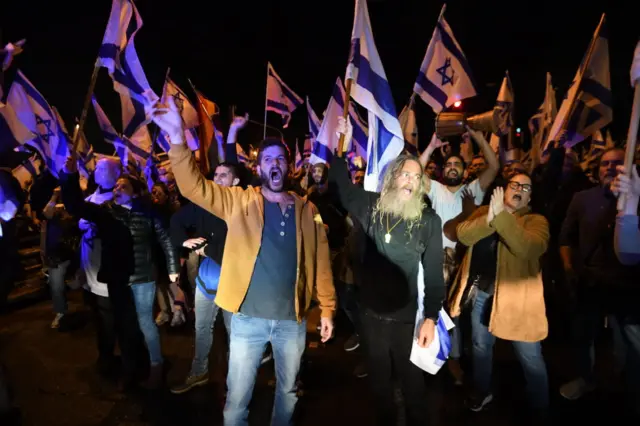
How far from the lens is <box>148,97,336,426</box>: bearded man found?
2713mm

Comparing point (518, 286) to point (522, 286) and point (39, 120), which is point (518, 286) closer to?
point (522, 286)

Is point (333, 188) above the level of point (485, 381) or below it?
above

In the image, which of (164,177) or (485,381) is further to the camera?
(164,177)

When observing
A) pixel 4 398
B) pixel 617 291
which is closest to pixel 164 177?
pixel 4 398

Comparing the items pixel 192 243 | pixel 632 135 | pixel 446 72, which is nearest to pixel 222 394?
pixel 192 243

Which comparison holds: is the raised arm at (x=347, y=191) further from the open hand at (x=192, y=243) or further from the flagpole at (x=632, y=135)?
the flagpole at (x=632, y=135)

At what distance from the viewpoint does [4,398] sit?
3.32 m

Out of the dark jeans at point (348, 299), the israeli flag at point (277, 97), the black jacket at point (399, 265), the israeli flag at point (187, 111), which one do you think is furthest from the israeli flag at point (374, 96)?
the israeli flag at point (277, 97)

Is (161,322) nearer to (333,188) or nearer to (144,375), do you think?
(144,375)

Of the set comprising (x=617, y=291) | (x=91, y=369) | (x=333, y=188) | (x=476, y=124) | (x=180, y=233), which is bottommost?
(x=91, y=369)

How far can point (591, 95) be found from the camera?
498 centimetres

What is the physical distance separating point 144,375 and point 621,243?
4.74m

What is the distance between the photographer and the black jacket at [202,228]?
12.6 ft

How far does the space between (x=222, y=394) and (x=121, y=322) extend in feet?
4.16
